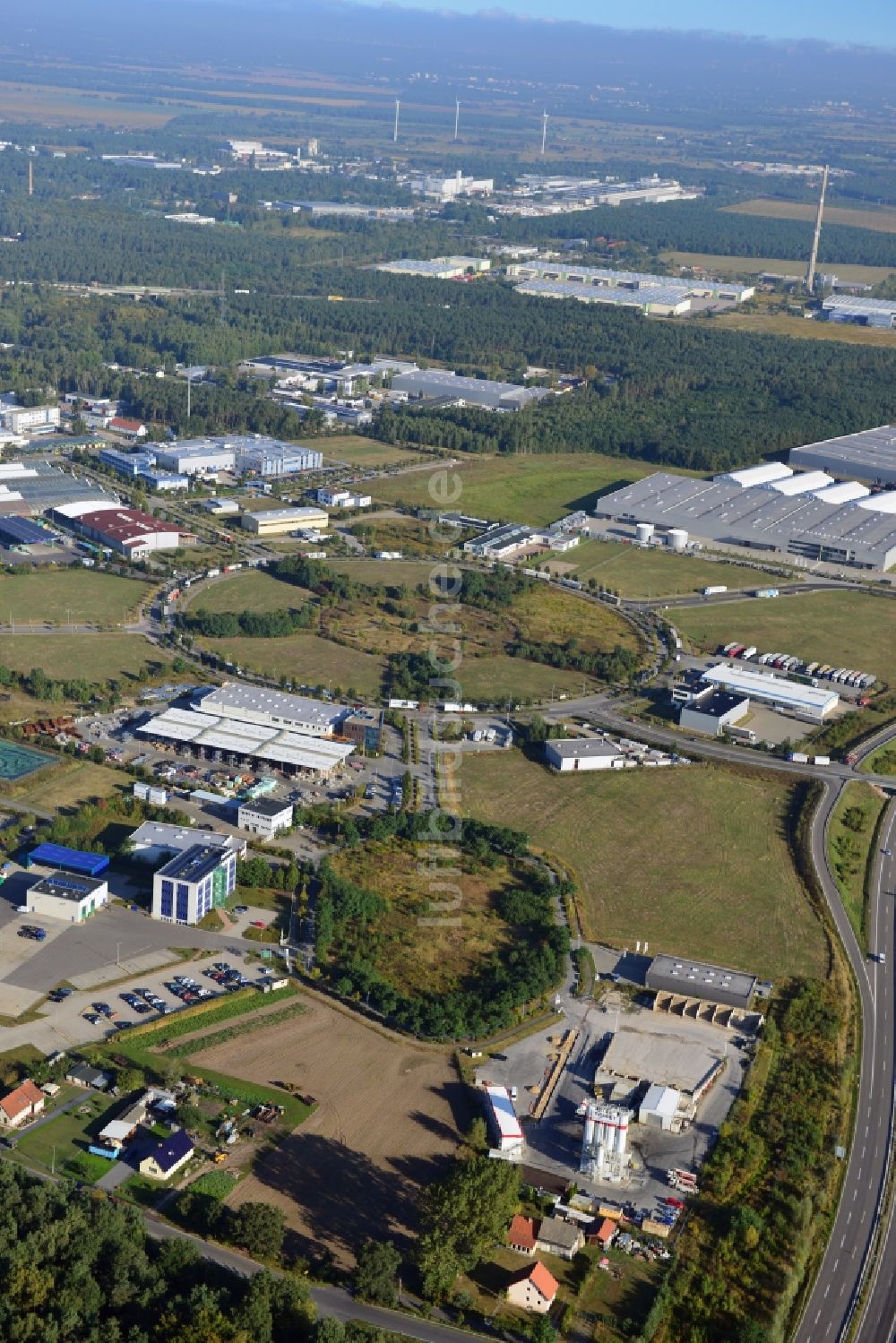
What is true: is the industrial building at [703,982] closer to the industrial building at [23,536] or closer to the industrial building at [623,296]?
the industrial building at [23,536]

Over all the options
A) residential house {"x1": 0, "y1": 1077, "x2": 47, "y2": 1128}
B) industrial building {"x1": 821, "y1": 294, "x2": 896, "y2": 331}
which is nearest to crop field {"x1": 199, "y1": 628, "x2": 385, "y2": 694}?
residential house {"x1": 0, "y1": 1077, "x2": 47, "y2": 1128}

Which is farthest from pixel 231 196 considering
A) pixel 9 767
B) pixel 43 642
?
pixel 9 767

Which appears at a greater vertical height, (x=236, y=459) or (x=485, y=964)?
(x=236, y=459)

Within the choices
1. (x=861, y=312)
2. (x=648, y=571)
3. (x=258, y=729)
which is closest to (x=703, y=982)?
(x=258, y=729)

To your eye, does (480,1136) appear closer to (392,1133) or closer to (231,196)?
(392,1133)

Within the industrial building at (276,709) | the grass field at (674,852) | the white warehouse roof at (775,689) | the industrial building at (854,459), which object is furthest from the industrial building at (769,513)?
the industrial building at (276,709)

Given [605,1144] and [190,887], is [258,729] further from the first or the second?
[605,1144]
